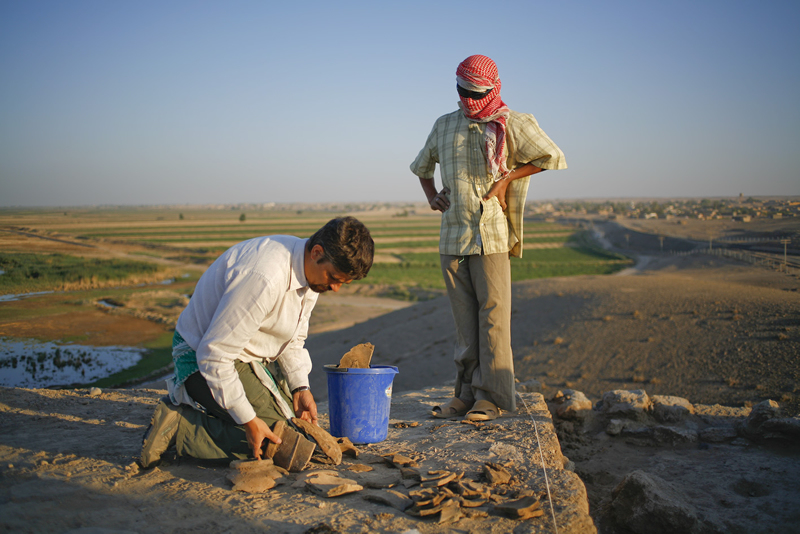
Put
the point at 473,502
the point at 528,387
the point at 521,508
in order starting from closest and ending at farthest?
the point at 521,508
the point at 473,502
the point at 528,387

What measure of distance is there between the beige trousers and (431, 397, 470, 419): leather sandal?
0.07m

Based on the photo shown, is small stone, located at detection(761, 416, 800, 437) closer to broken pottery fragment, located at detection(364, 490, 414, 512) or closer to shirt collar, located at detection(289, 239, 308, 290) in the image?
broken pottery fragment, located at detection(364, 490, 414, 512)

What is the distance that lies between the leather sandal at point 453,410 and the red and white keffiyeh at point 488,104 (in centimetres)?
166

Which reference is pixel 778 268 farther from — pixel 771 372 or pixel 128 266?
pixel 128 266

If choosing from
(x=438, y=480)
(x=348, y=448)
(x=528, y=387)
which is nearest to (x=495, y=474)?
(x=438, y=480)

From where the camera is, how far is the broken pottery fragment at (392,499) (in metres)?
2.22

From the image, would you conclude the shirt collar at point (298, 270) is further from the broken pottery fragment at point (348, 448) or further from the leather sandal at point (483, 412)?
the leather sandal at point (483, 412)

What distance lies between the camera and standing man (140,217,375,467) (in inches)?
92.2

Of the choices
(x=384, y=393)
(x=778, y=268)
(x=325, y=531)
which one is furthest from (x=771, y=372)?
(x=325, y=531)

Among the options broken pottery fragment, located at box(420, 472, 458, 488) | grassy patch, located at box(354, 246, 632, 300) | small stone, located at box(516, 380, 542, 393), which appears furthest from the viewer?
grassy patch, located at box(354, 246, 632, 300)

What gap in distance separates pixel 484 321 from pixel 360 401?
1050 mm

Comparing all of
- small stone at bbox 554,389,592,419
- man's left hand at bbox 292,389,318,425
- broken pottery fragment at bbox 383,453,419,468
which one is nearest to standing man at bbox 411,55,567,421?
broken pottery fragment at bbox 383,453,419,468

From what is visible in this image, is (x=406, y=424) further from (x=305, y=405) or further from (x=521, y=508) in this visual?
(x=521, y=508)

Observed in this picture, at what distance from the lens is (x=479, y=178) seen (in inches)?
145
